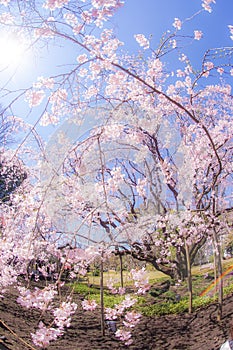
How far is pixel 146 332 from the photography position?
413 centimetres

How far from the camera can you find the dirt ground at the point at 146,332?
3436mm

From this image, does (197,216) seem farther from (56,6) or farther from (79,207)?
(56,6)

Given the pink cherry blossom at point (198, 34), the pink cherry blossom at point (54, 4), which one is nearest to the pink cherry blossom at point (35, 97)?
the pink cherry blossom at point (54, 4)

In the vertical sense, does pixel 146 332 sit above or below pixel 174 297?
below

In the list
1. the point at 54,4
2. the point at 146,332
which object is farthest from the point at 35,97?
the point at 146,332

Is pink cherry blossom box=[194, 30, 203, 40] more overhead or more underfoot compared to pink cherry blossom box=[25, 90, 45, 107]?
more overhead

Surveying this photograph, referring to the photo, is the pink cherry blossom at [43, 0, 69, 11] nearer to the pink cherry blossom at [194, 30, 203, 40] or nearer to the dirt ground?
the pink cherry blossom at [194, 30, 203, 40]

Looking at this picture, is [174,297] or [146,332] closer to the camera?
[146,332]

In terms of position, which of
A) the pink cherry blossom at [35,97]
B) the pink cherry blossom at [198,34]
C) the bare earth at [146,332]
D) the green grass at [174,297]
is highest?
the pink cherry blossom at [198,34]

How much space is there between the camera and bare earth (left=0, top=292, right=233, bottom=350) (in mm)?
3434

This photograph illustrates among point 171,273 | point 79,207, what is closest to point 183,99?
point 79,207

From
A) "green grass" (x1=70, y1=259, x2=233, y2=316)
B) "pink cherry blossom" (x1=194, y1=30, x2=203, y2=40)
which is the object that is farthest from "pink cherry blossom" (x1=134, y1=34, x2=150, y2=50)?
"green grass" (x1=70, y1=259, x2=233, y2=316)

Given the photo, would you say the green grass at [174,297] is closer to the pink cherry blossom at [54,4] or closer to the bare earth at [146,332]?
the bare earth at [146,332]

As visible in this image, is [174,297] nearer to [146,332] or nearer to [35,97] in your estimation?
[146,332]
